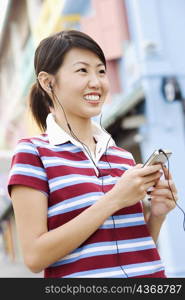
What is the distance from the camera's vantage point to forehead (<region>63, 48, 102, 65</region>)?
3.10ft

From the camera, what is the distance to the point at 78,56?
0.95 metres

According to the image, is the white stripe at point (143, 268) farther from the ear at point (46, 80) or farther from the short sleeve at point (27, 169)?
the ear at point (46, 80)

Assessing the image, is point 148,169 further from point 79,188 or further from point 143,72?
point 143,72

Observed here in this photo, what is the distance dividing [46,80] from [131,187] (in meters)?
0.29

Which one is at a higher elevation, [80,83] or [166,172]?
[80,83]

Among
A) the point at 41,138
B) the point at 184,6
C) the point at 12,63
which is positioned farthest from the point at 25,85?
the point at 41,138

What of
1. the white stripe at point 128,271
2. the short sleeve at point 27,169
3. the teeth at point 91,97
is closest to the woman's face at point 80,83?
the teeth at point 91,97

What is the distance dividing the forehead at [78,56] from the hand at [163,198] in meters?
0.25

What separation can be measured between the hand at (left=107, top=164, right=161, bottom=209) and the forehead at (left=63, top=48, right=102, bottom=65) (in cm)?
23

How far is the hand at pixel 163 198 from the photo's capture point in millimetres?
960

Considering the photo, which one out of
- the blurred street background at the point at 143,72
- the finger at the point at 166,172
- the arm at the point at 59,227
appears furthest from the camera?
the blurred street background at the point at 143,72

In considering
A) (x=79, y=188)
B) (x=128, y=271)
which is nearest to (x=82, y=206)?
(x=79, y=188)

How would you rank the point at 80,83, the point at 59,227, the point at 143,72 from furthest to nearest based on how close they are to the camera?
the point at 143,72 → the point at 80,83 → the point at 59,227

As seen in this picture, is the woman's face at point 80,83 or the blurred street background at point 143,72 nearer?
the woman's face at point 80,83
